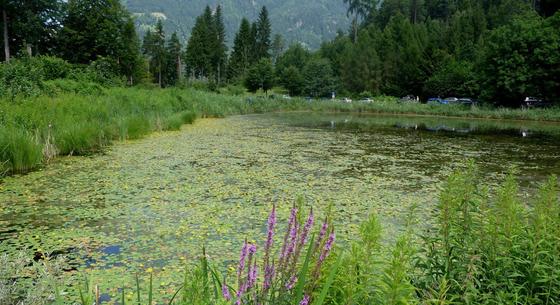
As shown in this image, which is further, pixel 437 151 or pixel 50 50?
pixel 50 50

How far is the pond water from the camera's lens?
140 inches

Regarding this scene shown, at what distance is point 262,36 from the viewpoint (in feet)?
235

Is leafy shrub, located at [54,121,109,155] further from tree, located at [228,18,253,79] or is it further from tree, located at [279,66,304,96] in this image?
tree, located at [228,18,253,79]

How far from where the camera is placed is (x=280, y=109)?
2956 centimetres

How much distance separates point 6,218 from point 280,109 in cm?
2583

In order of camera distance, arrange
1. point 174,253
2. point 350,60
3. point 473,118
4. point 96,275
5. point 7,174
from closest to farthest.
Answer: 1. point 96,275
2. point 174,253
3. point 7,174
4. point 473,118
5. point 350,60

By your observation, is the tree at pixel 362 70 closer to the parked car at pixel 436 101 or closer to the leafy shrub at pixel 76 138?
the parked car at pixel 436 101

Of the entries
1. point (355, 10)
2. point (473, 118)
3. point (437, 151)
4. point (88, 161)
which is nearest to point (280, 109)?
point (473, 118)

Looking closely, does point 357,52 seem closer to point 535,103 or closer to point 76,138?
point 535,103

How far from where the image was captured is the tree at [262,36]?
2783 inches

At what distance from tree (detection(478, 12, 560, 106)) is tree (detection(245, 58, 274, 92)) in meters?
28.4

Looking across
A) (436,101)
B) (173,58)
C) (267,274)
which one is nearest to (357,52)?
(436,101)

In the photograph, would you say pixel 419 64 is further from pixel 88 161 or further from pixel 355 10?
pixel 88 161

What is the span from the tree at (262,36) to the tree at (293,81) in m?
18.2
